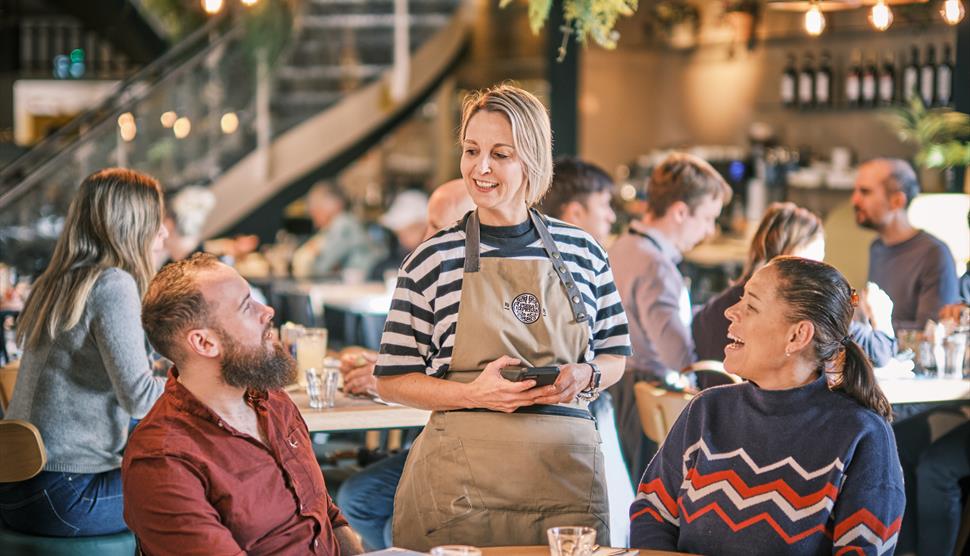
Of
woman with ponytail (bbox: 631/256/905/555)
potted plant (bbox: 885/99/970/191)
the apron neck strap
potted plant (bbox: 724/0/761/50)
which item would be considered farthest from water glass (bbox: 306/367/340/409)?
potted plant (bbox: 724/0/761/50)

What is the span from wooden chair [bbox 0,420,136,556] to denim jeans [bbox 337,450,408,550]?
1106mm

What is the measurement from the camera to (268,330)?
9.48 feet

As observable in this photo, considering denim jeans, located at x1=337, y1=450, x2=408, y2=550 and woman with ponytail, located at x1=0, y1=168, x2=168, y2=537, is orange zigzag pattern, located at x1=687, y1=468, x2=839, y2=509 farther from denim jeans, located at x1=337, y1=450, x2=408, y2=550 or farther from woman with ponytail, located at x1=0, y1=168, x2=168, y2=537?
denim jeans, located at x1=337, y1=450, x2=408, y2=550

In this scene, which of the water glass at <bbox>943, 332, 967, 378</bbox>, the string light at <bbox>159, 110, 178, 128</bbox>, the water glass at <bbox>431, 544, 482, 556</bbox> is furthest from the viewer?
the string light at <bbox>159, 110, 178, 128</bbox>

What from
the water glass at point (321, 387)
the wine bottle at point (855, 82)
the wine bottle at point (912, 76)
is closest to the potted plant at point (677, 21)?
the wine bottle at point (855, 82)

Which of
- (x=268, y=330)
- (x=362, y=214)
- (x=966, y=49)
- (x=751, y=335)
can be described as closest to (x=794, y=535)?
(x=751, y=335)

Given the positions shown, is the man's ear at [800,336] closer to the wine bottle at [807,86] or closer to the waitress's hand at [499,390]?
the waitress's hand at [499,390]

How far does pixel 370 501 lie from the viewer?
4598mm

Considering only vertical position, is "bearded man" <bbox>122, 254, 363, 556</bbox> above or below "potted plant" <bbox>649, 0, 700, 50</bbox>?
below

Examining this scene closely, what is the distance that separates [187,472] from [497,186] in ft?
3.05

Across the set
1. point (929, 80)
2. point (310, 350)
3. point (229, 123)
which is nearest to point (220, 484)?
point (310, 350)

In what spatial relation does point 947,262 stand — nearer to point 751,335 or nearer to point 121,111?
point 751,335

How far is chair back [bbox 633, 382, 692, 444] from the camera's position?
3992 millimetres

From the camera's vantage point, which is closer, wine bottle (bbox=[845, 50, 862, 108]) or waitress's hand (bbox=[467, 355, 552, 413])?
Result: waitress's hand (bbox=[467, 355, 552, 413])
